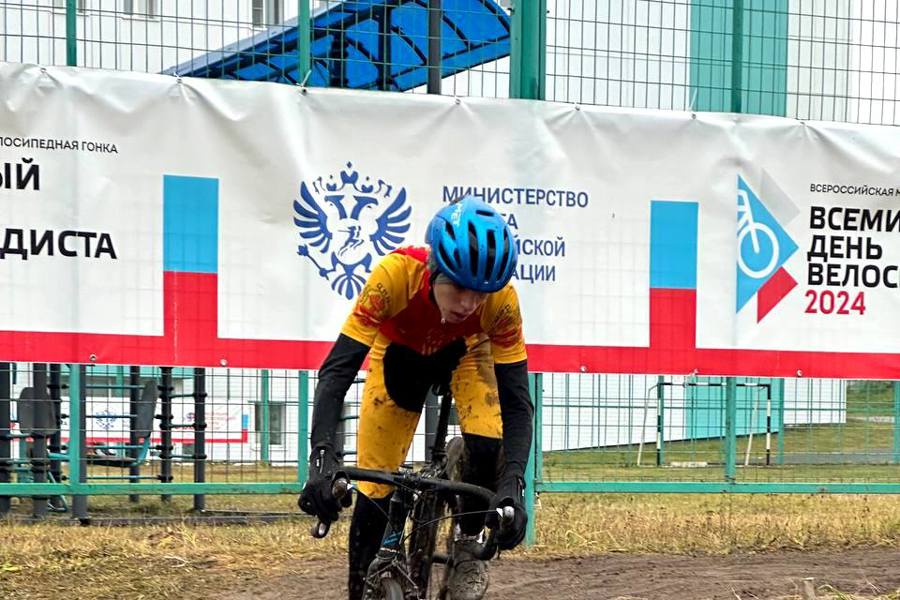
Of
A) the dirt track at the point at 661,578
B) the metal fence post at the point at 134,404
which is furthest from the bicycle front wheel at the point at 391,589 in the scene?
the metal fence post at the point at 134,404

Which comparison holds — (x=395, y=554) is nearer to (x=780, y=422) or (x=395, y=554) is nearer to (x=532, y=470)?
(x=532, y=470)

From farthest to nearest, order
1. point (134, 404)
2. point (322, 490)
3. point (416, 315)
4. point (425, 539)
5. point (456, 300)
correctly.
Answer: point (134, 404), point (416, 315), point (425, 539), point (456, 300), point (322, 490)

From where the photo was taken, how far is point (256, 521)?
396 inches

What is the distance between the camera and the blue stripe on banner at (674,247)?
8.59 meters

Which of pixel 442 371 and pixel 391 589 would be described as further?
pixel 442 371

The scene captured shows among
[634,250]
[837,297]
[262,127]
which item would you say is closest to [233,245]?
[262,127]

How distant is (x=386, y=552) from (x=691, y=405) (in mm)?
5227

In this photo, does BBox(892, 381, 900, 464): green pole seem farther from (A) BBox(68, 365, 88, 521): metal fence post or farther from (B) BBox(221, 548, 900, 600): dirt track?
(A) BBox(68, 365, 88, 521): metal fence post

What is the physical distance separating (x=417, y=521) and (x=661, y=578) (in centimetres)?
313

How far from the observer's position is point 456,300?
181 inches

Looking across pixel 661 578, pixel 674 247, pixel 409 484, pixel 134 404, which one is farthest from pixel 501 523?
pixel 134 404

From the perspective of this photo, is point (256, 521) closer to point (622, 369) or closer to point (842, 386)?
point (622, 369)

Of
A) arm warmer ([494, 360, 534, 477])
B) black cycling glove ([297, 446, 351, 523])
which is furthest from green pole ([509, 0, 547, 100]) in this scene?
black cycling glove ([297, 446, 351, 523])

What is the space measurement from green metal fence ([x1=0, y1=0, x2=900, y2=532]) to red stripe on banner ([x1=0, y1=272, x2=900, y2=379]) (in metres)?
0.27
